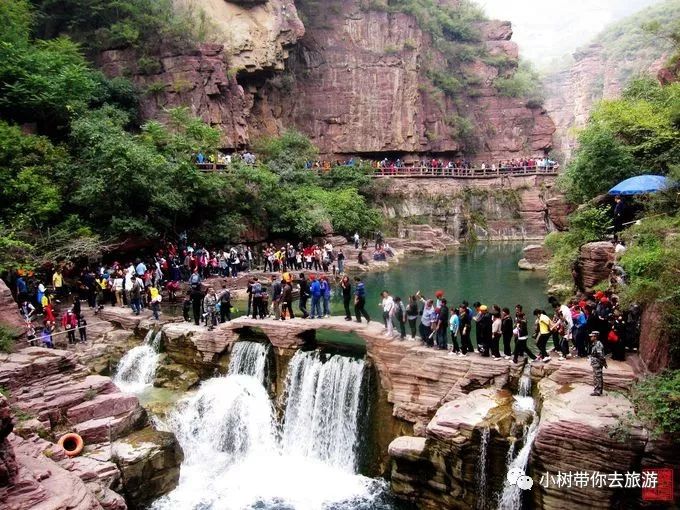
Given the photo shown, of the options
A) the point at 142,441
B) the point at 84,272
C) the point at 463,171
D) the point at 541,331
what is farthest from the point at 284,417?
the point at 463,171

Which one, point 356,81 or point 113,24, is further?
point 356,81

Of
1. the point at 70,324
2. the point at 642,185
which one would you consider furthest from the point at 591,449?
the point at 70,324

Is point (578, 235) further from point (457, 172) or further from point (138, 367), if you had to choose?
point (457, 172)

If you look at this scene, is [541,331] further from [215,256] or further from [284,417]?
[215,256]

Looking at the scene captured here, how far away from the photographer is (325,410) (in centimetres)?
1360

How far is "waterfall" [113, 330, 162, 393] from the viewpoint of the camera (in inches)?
622

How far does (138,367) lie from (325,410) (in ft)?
20.4

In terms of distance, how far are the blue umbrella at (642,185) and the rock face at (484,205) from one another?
26.0 meters

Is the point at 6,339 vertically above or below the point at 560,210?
below

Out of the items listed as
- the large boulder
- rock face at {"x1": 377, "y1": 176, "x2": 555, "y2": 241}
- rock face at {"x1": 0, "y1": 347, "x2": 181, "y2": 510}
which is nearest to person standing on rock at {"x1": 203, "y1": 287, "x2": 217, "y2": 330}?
rock face at {"x1": 0, "y1": 347, "x2": 181, "y2": 510}

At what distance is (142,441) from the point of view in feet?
40.0

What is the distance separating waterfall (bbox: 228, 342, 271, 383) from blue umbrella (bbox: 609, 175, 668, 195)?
10996 mm

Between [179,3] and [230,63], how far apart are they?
5165 millimetres

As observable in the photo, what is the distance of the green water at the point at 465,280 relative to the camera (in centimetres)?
2188
